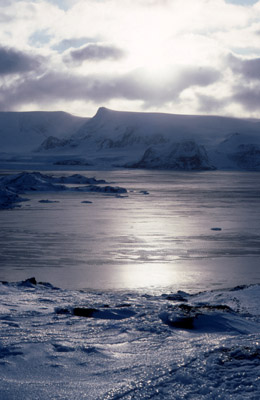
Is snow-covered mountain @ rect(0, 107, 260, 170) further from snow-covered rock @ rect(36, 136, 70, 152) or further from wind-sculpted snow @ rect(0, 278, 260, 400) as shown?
wind-sculpted snow @ rect(0, 278, 260, 400)

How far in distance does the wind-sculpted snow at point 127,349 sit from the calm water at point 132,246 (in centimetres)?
181

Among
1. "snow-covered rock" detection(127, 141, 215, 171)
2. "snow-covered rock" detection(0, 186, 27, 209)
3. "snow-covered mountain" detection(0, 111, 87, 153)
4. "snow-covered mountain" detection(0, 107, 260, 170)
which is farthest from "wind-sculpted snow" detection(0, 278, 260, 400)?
"snow-covered mountain" detection(0, 111, 87, 153)

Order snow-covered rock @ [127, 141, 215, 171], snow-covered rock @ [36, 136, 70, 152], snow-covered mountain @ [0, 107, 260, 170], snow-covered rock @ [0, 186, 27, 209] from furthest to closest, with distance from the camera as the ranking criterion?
snow-covered rock @ [36, 136, 70, 152] → snow-covered mountain @ [0, 107, 260, 170] → snow-covered rock @ [127, 141, 215, 171] → snow-covered rock @ [0, 186, 27, 209]

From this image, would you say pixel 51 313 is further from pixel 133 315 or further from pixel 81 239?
pixel 81 239

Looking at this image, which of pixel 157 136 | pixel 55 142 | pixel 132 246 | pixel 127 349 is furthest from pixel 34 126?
pixel 127 349

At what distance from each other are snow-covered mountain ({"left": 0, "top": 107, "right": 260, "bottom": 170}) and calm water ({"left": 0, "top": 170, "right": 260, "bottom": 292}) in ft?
147

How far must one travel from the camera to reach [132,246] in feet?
29.1

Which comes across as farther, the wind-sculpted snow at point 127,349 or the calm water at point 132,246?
the calm water at point 132,246

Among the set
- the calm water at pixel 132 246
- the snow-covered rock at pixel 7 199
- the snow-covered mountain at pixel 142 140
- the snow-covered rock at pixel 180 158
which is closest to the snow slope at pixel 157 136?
the snow-covered mountain at pixel 142 140

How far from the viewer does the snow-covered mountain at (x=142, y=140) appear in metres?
60.0

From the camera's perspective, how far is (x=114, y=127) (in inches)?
3846

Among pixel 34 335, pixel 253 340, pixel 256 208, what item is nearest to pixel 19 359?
pixel 34 335

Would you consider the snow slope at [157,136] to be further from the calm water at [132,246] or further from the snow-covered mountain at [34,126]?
the calm water at [132,246]

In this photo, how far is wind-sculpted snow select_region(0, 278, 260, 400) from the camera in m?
2.57
